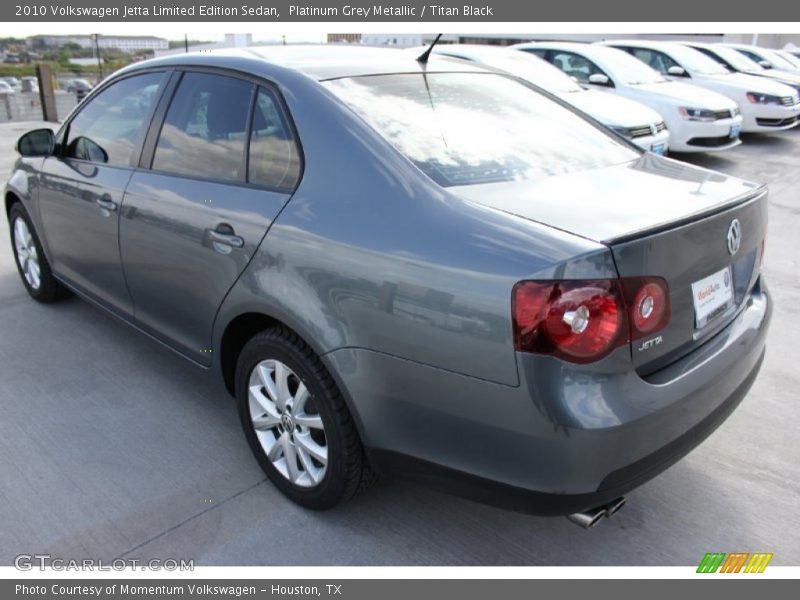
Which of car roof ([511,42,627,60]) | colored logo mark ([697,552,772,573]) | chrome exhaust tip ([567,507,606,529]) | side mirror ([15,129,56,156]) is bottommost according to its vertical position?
colored logo mark ([697,552,772,573])

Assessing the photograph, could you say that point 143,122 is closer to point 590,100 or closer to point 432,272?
point 432,272

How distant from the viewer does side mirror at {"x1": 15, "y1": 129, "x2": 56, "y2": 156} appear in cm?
400

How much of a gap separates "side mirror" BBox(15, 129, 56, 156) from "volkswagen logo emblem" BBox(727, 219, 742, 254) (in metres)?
3.59

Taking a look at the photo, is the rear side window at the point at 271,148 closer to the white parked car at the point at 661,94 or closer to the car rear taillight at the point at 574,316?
the car rear taillight at the point at 574,316

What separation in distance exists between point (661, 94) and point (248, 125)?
828 centimetres

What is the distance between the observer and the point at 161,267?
307 cm

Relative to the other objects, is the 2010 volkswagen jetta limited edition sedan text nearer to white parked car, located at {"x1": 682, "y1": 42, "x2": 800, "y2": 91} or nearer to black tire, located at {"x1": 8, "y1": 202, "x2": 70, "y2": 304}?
black tire, located at {"x1": 8, "y1": 202, "x2": 70, "y2": 304}

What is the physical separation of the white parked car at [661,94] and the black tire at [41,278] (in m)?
7.60

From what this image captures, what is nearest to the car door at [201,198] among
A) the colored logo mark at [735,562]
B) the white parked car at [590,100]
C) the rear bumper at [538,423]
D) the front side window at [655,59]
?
the rear bumper at [538,423]

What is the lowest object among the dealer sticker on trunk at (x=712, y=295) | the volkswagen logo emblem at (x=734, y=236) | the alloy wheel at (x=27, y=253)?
the alloy wheel at (x=27, y=253)

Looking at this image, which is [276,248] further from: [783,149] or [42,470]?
[783,149]

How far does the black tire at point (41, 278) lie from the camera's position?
4402 millimetres

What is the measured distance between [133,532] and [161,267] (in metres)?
1.13

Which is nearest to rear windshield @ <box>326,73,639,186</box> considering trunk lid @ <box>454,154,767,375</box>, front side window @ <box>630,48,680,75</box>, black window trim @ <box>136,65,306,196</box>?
trunk lid @ <box>454,154,767,375</box>
